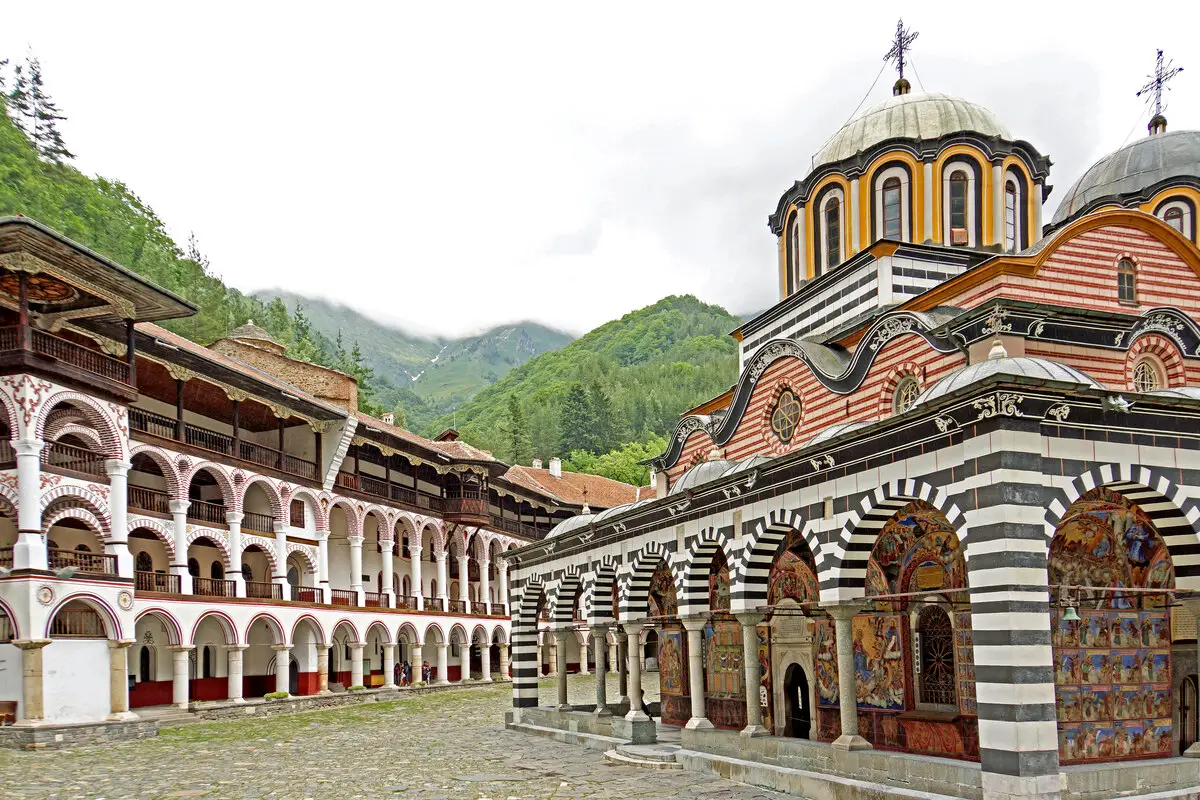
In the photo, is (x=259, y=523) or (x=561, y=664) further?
(x=259, y=523)

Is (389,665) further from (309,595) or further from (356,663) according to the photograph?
(309,595)

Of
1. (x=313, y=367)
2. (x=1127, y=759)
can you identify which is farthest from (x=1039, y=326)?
(x=313, y=367)

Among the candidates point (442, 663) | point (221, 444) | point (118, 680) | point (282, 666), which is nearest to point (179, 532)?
point (221, 444)

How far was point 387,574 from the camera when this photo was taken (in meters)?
37.1

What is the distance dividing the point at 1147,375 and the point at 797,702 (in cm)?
704

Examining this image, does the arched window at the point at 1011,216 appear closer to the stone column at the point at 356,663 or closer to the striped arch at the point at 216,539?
the striped arch at the point at 216,539

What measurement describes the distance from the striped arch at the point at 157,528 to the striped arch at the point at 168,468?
76cm

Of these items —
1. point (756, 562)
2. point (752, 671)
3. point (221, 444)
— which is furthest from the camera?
point (221, 444)

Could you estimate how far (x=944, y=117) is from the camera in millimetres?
19953

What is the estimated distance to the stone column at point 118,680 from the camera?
22562 millimetres

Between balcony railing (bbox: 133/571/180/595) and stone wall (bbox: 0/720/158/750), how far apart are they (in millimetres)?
4324

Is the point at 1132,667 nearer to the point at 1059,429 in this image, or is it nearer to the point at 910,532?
the point at 910,532

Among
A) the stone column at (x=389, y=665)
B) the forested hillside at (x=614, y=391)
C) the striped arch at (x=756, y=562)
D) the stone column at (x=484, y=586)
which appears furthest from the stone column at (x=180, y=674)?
the forested hillside at (x=614, y=391)

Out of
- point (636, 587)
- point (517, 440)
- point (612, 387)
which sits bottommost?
point (636, 587)
